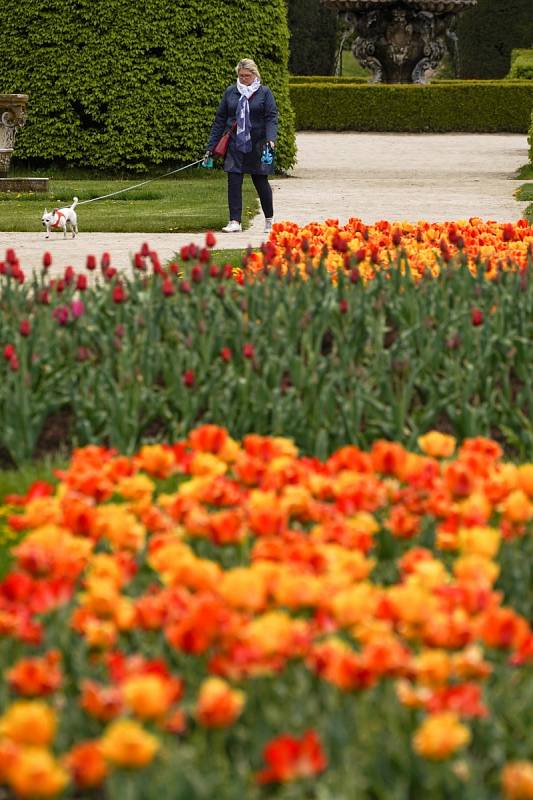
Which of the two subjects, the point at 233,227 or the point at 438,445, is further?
the point at 233,227

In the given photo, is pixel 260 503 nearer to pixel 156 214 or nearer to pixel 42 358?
pixel 42 358

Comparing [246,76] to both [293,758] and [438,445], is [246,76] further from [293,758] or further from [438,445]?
[293,758]

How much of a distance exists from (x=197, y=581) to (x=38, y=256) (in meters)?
8.23

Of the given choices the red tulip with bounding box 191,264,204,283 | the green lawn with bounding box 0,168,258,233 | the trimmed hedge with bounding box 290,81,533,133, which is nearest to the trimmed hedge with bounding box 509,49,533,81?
the trimmed hedge with bounding box 290,81,533,133

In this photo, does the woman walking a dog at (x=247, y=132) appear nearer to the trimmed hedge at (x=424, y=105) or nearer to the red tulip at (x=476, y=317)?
the red tulip at (x=476, y=317)

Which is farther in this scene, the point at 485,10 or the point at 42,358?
the point at 485,10

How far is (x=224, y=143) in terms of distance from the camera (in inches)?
495

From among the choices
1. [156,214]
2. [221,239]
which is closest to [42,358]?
[221,239]

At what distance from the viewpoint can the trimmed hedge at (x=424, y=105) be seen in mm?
30703

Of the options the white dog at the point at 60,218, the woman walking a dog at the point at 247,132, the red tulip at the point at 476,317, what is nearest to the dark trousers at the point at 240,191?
the woman walking a dog at the point at 247,132

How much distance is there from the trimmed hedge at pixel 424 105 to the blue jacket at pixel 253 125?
61.1 feet

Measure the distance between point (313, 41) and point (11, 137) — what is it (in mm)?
26196

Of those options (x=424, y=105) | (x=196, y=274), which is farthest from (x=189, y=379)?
(x=424, y=105)

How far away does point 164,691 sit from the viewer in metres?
2.08
